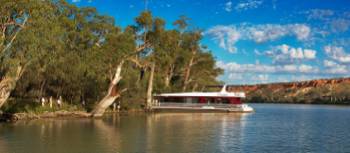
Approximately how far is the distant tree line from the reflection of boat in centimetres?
348

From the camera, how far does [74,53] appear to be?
1871 inches

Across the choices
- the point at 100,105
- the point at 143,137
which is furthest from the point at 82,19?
the point at 143,137

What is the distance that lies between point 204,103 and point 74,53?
85.9 ft

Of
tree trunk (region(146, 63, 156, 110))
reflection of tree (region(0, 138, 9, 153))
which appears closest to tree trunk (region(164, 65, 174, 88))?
tree trunk (region(146, 63, 156, 110))

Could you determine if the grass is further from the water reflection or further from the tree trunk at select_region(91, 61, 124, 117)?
the water reflection

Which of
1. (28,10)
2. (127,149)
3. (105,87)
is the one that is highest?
(28,10)

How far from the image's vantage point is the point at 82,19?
49.9 meters

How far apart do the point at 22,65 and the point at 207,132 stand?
54.6 ft

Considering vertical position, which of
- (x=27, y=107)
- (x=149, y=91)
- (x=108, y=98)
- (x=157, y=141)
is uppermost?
(x=149, y=91)

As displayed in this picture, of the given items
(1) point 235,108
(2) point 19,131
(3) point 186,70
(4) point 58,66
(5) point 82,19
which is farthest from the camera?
(3) point 186,70

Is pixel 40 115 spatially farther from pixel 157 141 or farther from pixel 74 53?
pixel 157 141

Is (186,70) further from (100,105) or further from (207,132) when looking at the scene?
Answer: (207,132)

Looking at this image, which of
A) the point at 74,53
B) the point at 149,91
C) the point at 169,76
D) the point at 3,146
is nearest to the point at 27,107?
the point at 74,53

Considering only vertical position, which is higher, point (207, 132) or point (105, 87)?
point (105, 87)
